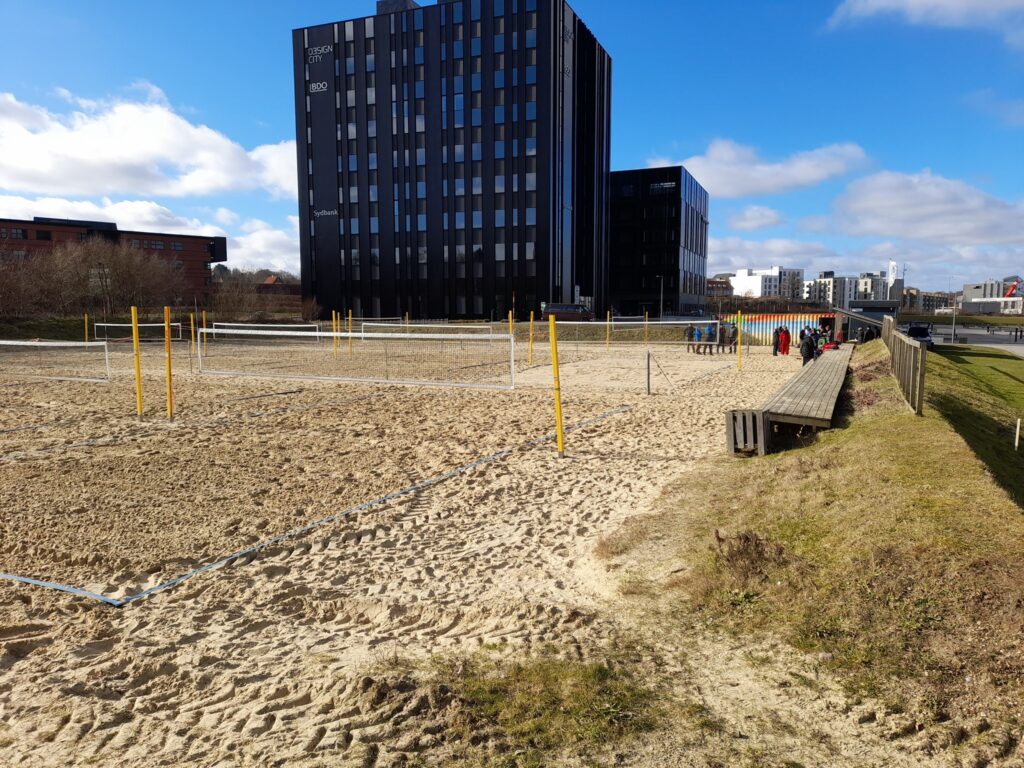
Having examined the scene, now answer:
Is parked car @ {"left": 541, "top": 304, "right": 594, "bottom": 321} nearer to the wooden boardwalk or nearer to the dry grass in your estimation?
the wooden boardwalk

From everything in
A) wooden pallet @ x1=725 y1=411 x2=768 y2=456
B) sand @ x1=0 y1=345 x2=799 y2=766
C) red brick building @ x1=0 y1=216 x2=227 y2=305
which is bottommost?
sand @ x1=0 y1=345 x2=799 y2=766

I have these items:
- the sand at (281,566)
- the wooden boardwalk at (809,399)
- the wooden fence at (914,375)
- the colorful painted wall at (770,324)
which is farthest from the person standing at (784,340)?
the sand at (281,566)

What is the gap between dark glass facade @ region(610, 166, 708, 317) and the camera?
239 ft

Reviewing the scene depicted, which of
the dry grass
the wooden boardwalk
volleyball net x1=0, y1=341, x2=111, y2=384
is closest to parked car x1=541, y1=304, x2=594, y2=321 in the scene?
volleyball net x1=0, y1=341, x2=111, y2=384

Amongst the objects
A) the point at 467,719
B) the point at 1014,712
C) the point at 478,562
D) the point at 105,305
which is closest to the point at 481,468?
the point at 478,562

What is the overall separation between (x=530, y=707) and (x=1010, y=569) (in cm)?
276

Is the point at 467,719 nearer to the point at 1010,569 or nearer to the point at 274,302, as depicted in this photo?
the point at 1010,569

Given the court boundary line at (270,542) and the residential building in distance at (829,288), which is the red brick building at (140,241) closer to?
the court boundary line at (270,542)

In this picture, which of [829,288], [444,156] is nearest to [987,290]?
[829,288]

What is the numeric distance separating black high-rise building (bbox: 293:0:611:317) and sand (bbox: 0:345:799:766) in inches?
1870

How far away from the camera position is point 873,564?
3.99 m

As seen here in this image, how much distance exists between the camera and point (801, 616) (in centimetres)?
367

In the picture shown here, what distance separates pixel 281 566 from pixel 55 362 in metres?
22.8

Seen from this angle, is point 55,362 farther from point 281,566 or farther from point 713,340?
point 713,340
